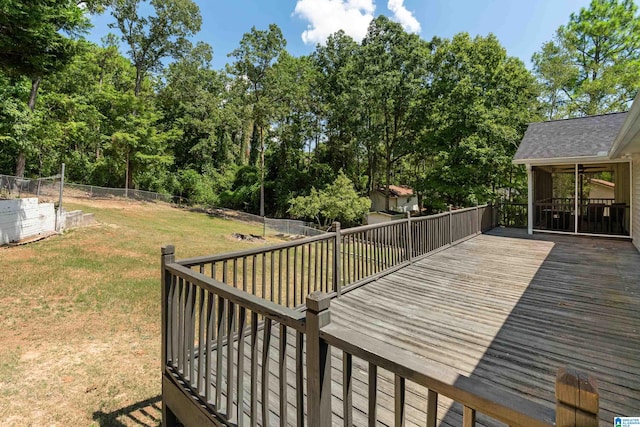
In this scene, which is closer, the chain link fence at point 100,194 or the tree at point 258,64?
the chain link fence at point 100,194

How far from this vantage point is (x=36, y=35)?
6.30 metres

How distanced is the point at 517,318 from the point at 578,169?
871cm

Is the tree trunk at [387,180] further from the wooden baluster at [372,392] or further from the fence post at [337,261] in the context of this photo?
the wooden baluster at [372,392]

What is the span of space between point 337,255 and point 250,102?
73.4 feet

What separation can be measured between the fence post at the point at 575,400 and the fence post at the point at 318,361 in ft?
2.73

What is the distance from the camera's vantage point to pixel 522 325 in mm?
3404

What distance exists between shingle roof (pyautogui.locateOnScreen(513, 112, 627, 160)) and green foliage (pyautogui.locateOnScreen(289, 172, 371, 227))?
1091cm

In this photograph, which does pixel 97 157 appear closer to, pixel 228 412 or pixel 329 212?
pixel 329 212

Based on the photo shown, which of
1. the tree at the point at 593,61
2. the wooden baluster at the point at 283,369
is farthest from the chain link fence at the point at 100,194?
the tree at the point at 593,61

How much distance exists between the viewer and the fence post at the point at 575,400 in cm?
Result: 75

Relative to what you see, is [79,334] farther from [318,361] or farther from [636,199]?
[636,199]

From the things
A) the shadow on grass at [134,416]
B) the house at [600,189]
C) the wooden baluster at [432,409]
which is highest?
the house at [600,189]

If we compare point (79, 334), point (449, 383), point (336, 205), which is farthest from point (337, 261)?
point (336, 205)

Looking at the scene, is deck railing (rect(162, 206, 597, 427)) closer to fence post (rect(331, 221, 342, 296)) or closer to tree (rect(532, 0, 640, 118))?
fence post (rect(331, 221, 342, 296))
